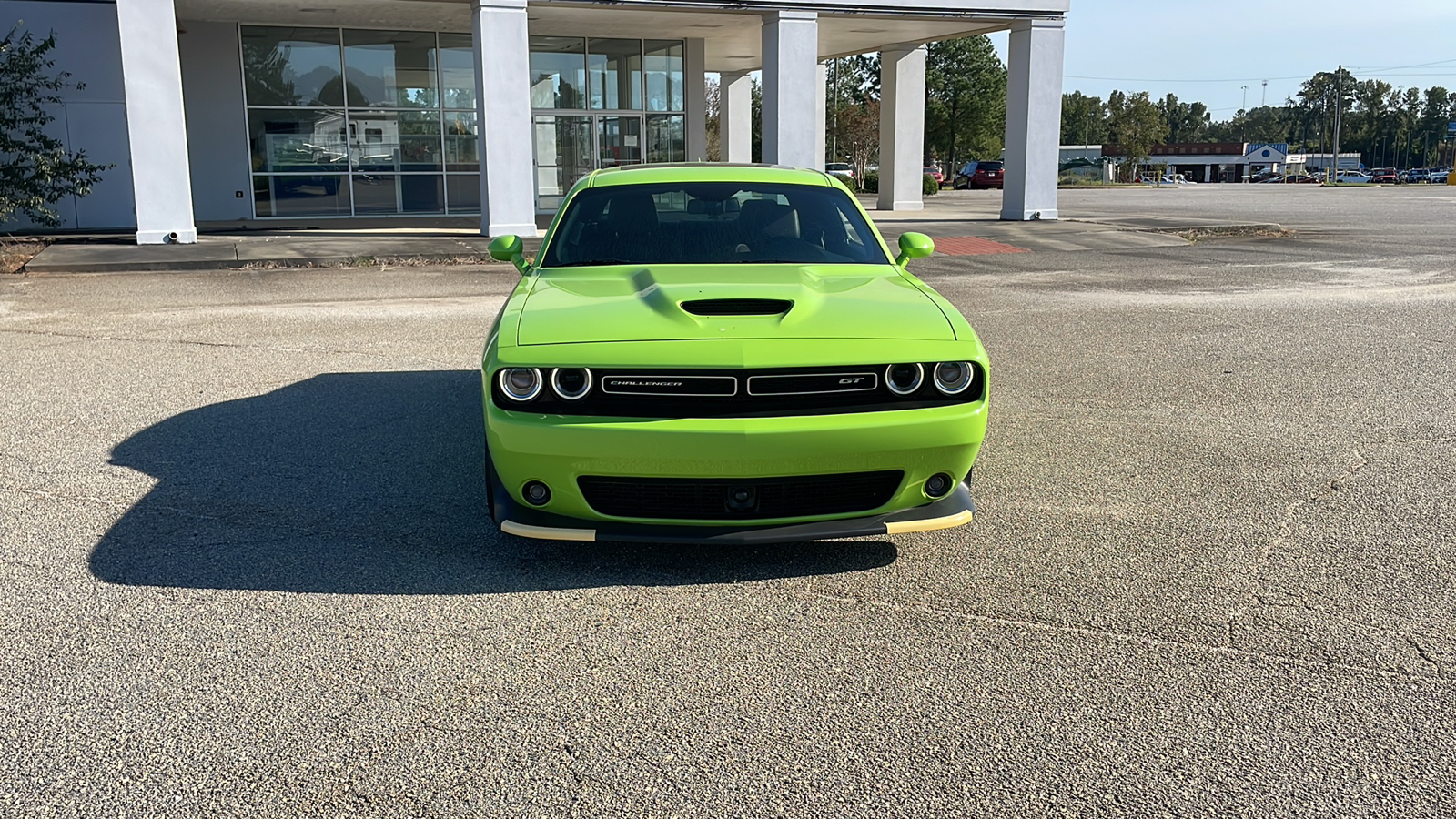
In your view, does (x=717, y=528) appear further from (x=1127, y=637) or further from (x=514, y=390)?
(x=1127, y=637)

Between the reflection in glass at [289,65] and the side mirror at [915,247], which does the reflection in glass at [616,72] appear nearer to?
the reflection in glass at [289,65]

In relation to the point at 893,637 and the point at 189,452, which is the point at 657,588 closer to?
the point at 893,637

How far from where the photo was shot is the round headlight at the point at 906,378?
4184mm

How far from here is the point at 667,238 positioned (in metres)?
5.66

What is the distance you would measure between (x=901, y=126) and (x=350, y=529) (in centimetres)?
2618

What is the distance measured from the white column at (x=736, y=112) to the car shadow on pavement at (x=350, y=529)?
2810 centimetres

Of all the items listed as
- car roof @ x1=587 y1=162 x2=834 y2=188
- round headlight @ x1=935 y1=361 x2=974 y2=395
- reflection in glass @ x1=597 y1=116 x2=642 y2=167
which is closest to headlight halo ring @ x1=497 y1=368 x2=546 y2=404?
round headlight @ x1=935 y1=361 x2=974 y2=395

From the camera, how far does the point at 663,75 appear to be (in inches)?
1064

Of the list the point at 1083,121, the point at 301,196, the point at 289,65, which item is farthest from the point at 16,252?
the point at 1083,121

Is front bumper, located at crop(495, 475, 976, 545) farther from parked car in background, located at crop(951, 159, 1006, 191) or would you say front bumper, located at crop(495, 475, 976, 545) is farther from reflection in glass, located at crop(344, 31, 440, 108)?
parked car in background, located at crop(951, 159, 1006, 191)

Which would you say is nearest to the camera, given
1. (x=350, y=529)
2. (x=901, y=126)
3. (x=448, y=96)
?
(x=350, y=529)

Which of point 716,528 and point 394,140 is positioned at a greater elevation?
point 394,140

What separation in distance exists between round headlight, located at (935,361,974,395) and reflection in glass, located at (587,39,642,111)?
76.7ft

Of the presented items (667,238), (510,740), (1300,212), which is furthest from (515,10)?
(1300,212)
